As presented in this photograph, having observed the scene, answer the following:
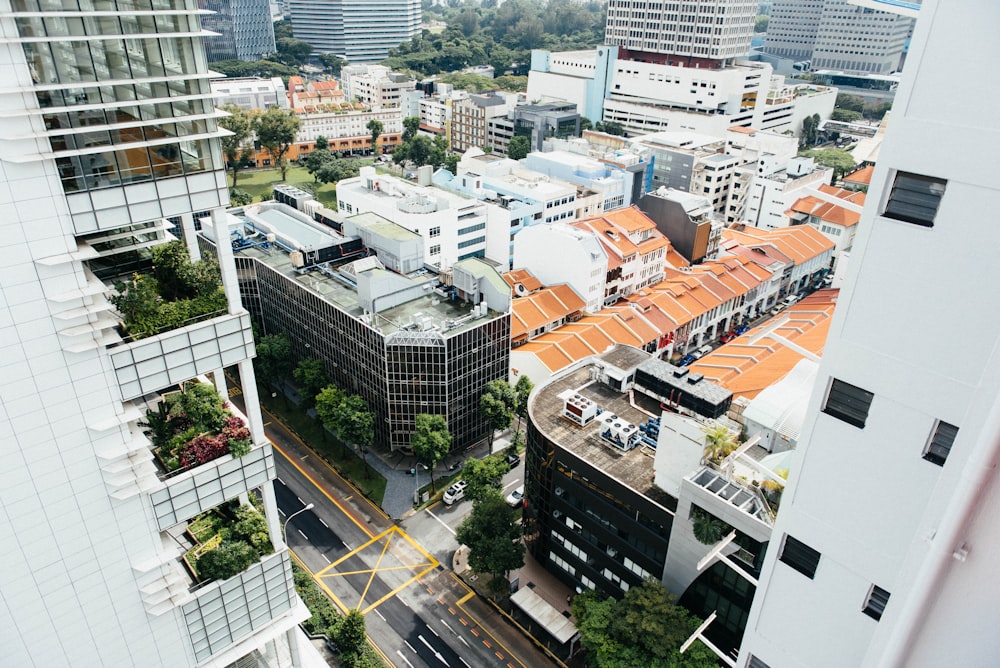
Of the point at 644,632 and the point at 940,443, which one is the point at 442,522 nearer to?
the point at 644,632

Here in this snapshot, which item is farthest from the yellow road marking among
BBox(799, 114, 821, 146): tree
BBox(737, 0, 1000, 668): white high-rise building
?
BBox(799, 114, 821, 146): tree

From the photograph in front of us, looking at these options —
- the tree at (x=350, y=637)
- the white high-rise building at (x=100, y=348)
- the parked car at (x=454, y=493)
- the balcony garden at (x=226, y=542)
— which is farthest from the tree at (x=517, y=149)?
the balcony garden at (x=226, y=542)

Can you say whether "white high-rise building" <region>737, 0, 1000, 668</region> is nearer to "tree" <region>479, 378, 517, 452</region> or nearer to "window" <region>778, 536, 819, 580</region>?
"window" <region>778, 536, 819, 580</region>

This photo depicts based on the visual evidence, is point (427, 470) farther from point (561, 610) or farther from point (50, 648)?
point (50, 648)

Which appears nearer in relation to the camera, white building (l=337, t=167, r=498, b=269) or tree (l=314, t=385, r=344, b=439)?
tree (l=314, t=385, r=344, b=439)

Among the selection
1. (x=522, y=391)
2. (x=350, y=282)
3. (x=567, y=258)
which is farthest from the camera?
(x=567, y=258)

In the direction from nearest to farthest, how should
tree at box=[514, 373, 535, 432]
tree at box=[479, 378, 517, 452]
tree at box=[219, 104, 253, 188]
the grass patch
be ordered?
1. the grass patch
2. tree at box=[479, 378, 517, 452]
3. tree at box=[514, 373, 535, 432]
4. tree at box=[219, 104, 253, 188]

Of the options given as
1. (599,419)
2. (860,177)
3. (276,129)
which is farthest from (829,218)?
(276,129)
